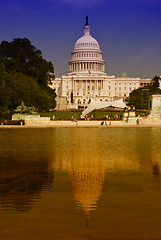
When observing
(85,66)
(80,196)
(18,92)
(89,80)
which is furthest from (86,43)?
(80,196)

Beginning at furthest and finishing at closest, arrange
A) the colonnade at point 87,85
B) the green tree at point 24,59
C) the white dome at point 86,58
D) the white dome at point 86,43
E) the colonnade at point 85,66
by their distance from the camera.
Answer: the white dome at point 86,43 < the colonnade at point 85,66 < the white dome at point 86,58 < the colonnade at point 87,85 < the green tree at point 24,59

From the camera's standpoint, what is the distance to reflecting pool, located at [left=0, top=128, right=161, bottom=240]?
7.83 metres

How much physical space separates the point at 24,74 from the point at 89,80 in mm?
109503

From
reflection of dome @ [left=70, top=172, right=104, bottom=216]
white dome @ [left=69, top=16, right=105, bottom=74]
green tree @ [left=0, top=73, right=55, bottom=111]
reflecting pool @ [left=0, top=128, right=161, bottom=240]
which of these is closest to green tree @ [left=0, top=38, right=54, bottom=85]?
green tree @ [left=0, top=73, right=55, bottom=111]

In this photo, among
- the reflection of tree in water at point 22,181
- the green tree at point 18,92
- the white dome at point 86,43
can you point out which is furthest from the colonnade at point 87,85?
the reflection of tree in water at point 22,181

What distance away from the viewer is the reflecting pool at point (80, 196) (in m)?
7.83

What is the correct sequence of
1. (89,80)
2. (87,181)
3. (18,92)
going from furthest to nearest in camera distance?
1. (89,80)
2. (18,92)
3. (87,181)

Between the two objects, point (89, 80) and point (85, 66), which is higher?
point (85, 66)

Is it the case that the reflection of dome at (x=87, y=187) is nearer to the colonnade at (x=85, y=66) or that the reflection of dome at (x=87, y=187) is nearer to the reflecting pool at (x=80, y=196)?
the reflecting pool at (x=80, y=196)

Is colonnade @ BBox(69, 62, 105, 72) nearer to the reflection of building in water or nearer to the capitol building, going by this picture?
the capitol building

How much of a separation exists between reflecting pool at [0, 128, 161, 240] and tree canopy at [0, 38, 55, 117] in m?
37.1

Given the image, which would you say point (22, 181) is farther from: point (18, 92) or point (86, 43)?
point (86, 43)

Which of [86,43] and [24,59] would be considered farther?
[86,43]

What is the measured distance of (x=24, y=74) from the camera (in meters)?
69.8
